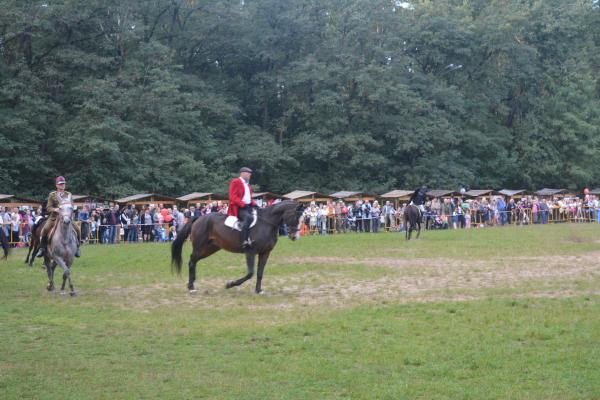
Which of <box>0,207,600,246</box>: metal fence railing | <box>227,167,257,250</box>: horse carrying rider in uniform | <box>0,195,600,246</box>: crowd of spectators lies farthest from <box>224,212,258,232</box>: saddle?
<box>0,207,600,246</box>: metal fence railing

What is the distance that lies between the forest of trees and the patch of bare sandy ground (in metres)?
30.1

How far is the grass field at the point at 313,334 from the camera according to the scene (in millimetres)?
8281

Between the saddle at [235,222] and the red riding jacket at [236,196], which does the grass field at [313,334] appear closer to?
the saddle at [235,222]

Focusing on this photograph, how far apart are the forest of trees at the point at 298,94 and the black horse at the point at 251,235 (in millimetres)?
30676

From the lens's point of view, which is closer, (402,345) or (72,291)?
(402,345)

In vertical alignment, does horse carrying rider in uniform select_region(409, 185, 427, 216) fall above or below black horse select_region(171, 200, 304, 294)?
above

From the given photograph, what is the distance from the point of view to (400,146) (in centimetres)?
6072

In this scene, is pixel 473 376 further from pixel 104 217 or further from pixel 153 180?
pixel 153 180

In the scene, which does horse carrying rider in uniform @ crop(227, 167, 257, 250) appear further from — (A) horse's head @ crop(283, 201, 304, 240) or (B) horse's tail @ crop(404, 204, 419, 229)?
(B) horse's tail @ crop(404, 204, 419, 229)

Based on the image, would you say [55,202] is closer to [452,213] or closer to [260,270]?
[260,270]

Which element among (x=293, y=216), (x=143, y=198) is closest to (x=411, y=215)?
(x=143, y=198)

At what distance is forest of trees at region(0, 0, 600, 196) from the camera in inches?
1892

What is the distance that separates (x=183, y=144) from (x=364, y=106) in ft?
56.8

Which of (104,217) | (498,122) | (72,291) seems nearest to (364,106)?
(498,122)
